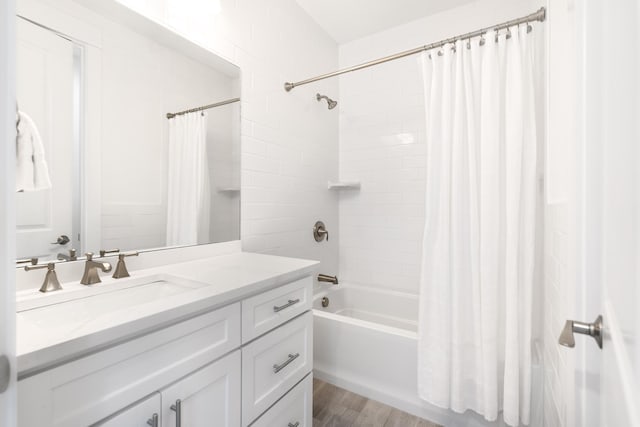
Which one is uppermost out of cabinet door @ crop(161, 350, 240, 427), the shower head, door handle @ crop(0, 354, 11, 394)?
the shower head

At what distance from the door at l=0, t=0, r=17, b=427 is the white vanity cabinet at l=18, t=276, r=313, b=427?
297 mm

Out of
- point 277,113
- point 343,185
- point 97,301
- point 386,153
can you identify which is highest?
point 277,113

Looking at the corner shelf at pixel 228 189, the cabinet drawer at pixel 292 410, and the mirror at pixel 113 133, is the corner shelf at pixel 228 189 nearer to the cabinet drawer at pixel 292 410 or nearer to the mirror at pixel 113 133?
the mirror at pixel 113 133

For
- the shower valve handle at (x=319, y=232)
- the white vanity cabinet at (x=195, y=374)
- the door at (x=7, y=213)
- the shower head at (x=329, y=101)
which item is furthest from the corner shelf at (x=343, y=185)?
the door at (x=7, y=213)

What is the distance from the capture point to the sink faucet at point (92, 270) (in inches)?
37.1

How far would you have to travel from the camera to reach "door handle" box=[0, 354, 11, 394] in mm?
281

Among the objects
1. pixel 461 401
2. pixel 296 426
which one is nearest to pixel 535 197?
pixel 461 401

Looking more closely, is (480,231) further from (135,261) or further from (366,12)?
(366,12)

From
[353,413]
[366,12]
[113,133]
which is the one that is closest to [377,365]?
[353,413]

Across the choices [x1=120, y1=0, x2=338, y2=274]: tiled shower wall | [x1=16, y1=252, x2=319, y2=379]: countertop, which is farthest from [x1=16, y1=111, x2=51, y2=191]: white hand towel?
[x1=120, y1=0, x2=338, y2=274]: tiled shower wall

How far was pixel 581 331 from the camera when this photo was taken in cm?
57

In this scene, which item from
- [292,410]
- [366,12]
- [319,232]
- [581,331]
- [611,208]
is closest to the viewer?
[611,208]

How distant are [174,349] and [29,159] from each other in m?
0.75

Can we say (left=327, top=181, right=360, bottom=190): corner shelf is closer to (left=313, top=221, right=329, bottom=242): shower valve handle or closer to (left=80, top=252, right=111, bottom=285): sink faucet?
(left=313, top=221, right=329, bottom=242): shower valve handle
